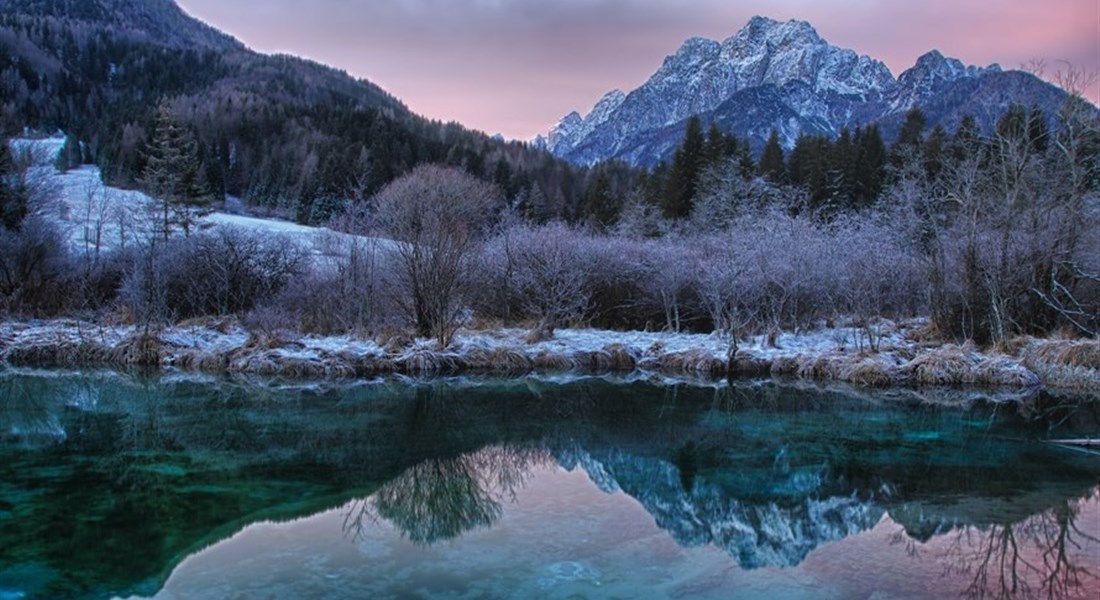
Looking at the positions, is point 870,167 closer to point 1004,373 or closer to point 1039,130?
point 1039,130

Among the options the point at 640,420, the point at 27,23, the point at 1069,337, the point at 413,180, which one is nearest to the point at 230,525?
the point at 640,420

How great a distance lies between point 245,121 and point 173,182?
129ft

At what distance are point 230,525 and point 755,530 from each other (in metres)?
6.07

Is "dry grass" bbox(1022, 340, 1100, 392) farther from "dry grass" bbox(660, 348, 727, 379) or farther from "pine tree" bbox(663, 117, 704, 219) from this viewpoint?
"pine tree" bbox(663, 117, 704, 219)

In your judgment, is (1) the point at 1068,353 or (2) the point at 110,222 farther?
(2) the point at 110,222

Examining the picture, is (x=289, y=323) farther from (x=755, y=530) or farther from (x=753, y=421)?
(x=755, y=530)

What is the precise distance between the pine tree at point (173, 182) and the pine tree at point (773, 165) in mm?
35179

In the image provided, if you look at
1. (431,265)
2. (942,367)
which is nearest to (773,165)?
(942,367)

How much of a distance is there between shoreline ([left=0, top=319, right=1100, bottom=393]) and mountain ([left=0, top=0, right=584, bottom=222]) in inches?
823

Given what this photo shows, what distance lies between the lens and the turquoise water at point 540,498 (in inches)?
Result: 276

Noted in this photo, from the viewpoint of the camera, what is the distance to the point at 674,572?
7246mm

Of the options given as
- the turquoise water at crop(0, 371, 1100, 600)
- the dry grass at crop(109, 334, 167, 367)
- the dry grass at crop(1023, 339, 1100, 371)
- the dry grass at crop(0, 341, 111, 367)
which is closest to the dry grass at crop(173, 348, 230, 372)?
the dry grass at crop(109, 334, 167, 367)

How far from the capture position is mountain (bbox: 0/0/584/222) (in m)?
64.9

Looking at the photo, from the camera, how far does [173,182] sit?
41156 millimetres
